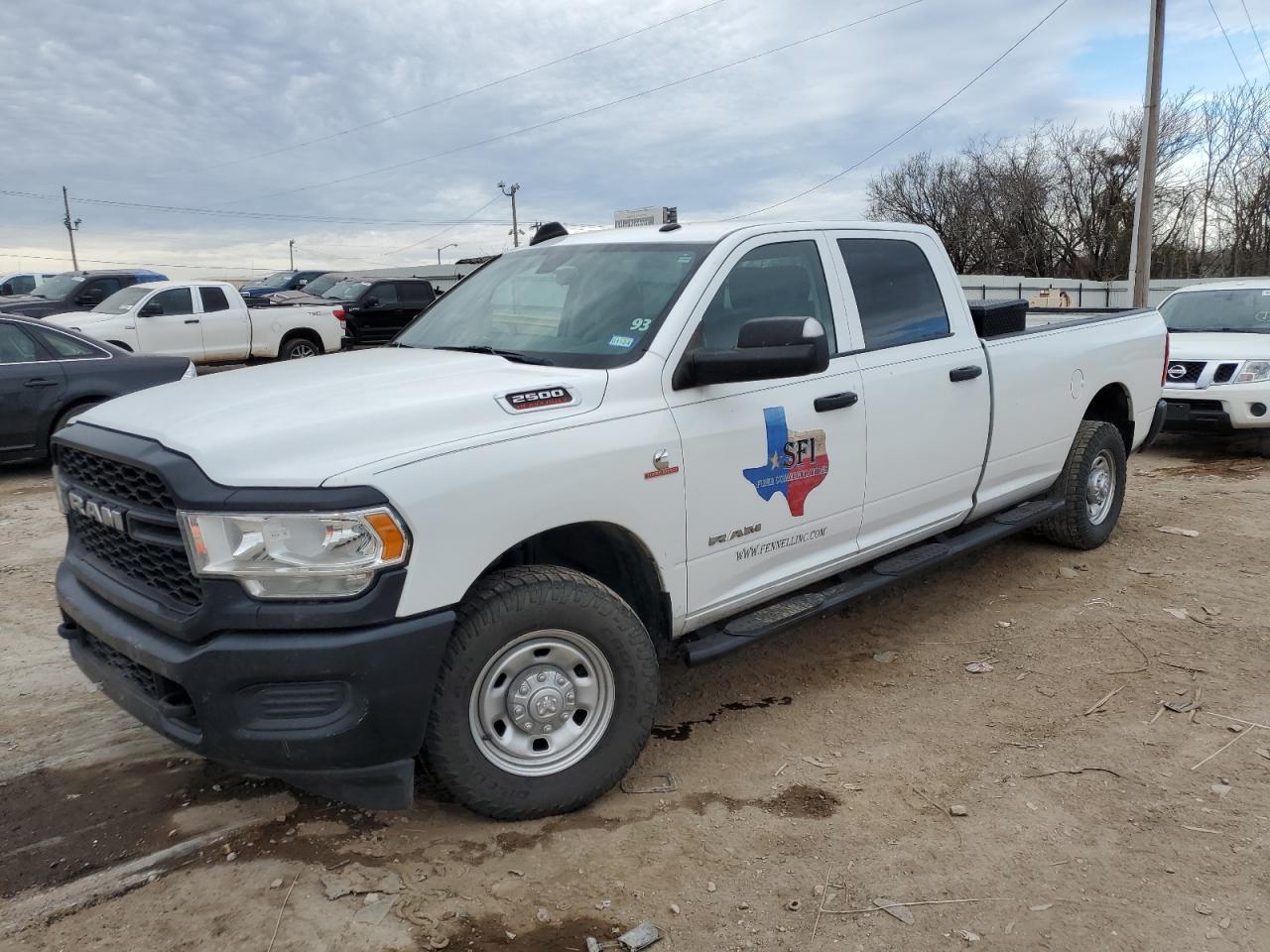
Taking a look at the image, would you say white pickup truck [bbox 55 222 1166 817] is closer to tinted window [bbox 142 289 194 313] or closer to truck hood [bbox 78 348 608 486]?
truck hood [bbox 78 348 608 486]

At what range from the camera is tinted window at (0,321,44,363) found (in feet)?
30.2

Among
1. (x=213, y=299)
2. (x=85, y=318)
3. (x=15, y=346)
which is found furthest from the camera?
(x=213, y=299)

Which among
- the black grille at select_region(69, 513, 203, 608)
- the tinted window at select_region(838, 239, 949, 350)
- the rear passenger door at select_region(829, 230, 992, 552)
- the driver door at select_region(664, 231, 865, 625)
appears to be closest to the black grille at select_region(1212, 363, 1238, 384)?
the rear passenger door at select_region(829, 230, 992, 552)

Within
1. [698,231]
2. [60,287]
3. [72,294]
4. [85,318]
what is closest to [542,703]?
[698,231]

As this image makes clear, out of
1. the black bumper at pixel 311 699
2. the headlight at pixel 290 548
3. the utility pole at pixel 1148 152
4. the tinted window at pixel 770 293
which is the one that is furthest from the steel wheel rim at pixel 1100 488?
the utility pole at pixel 1148 152

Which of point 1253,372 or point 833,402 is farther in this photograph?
point 1253,372

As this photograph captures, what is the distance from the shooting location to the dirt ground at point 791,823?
277 centimetres

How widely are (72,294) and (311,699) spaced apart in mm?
17604

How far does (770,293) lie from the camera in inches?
159

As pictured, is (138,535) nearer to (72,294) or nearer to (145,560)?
(145,560)

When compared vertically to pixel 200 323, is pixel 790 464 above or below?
below

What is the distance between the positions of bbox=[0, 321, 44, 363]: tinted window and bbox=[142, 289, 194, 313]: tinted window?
666 centimetres

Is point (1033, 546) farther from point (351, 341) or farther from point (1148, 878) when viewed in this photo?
point (351, 341)

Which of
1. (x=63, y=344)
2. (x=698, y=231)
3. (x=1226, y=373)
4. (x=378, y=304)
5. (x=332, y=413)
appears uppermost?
(x=378, y=304)
